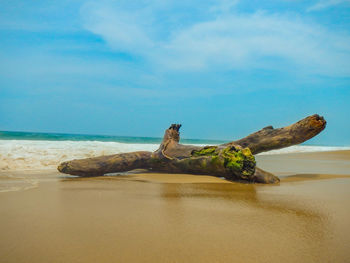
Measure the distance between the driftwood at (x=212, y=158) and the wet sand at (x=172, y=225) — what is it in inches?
39.1

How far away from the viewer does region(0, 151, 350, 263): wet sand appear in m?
1.84

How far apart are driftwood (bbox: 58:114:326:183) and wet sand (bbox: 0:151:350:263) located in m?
0.99

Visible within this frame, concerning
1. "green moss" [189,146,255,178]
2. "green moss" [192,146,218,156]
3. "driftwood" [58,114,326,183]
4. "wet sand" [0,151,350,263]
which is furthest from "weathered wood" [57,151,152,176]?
"wet sand" [0,151,350,263]

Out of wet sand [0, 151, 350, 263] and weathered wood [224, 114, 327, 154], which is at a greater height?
weathered wood [224, 114, 327, 154]

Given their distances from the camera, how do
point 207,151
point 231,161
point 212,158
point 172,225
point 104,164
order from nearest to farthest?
1. point 172,225
2. point 231,161
3. point 212,158
4. point 207,151
5. point 104,164

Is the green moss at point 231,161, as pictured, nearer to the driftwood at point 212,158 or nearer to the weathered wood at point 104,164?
the driftwood at point 212,158

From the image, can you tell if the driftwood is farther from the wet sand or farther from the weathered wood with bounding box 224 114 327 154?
the wet sand

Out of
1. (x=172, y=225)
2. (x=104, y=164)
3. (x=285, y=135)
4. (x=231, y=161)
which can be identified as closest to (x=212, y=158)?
(x=231, y=161)

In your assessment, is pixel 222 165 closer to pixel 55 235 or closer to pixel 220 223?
pixel 220 223

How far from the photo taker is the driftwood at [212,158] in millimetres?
5023

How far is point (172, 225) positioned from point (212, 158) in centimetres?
301

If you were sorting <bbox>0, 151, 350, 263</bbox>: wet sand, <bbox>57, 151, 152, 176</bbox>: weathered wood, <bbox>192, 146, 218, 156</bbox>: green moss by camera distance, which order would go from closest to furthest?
1. <bbox>0, 151, 350, 263</bbox>: wet sand
2. <bbox>192, 146, 218, 156</bbox>: green moss
3. <bbox>57, 151, 152, 176</bbox>: weathered wood

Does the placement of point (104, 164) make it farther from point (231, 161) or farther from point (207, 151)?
point (231, 161)

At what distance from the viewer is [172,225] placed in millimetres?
2400
